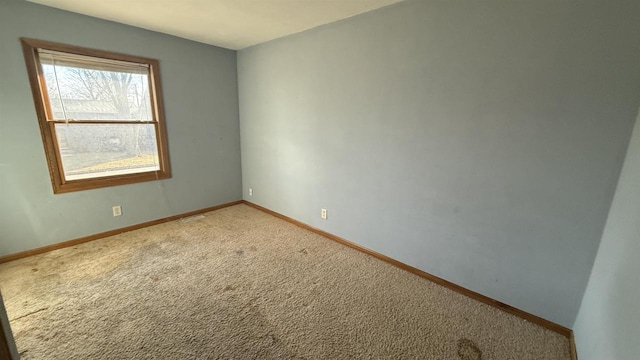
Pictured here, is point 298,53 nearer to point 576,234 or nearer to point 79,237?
point 576,234

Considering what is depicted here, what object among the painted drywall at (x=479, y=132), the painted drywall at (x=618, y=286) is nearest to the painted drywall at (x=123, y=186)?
the painted drywall at (x=479, y=132)

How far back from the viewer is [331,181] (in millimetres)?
2975

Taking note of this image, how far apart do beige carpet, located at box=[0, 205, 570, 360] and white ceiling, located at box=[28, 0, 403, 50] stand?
2397mm

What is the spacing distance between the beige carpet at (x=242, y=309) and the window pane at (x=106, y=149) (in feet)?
2.85

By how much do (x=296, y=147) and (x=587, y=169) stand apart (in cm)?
263

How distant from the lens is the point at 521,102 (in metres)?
1.72

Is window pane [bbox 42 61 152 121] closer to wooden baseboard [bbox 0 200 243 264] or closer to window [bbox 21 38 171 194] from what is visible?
window [bbox 21 38 171 194]

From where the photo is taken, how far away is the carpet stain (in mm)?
1566

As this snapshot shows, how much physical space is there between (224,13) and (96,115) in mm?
1834

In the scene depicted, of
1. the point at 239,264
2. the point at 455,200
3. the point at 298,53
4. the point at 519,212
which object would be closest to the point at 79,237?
the point at 239,264

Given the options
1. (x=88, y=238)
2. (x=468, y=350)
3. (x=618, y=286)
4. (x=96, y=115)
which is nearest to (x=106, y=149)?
(x=96, y=115)

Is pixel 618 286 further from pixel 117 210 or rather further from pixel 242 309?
pixel 117 210

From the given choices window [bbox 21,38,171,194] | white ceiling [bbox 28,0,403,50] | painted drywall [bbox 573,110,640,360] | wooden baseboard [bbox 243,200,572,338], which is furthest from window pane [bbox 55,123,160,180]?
painted drywall [bbox 573,110,640,360]

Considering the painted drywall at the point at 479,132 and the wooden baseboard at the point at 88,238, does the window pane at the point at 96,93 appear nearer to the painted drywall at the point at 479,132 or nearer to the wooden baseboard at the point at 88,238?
the wooden baseboard at the point at 88,238
